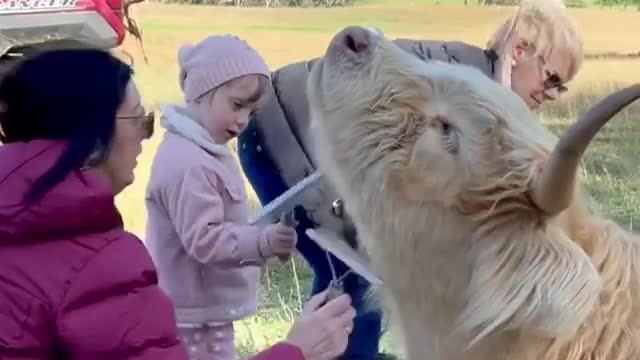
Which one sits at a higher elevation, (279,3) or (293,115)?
(293,115)

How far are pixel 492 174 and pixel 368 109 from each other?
1.05 feet

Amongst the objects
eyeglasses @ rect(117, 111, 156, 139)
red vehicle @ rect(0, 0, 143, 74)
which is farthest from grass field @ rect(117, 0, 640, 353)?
eyeglasses @ rect(117, 111, 156, 139)

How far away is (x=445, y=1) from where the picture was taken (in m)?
8.59

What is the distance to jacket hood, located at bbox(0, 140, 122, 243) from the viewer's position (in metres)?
2.22

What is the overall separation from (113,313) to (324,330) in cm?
55

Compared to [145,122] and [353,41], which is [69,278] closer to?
[145,122]

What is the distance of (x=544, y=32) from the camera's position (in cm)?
423

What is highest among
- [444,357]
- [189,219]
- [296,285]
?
[444,357]

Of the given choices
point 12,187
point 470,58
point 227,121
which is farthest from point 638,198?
point 12,187

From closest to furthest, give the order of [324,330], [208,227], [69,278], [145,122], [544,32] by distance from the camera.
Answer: [69,278] < [145,122] < [324,330] < [208,227] < [544,32]

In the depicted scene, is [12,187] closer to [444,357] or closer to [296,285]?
[444,357]

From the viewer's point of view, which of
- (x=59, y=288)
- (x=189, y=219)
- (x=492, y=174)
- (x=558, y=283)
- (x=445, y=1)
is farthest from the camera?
(x=445, y=1)

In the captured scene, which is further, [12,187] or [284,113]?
[284,113]

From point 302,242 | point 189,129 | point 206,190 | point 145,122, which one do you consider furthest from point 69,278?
point 302,242
